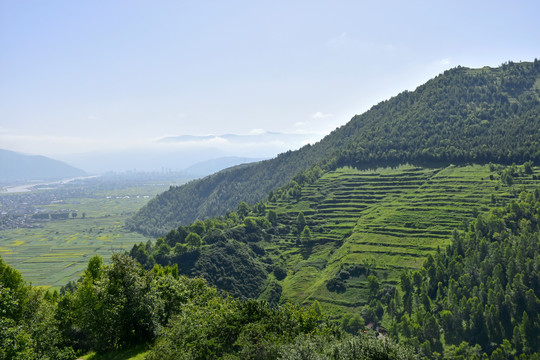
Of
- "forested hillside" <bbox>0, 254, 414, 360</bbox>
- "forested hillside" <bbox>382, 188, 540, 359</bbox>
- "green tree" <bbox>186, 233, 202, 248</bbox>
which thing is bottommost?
"forested hillside" <bbox>382, 188, 540, 359</bbox>

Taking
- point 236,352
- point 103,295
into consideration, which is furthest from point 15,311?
point 236,352

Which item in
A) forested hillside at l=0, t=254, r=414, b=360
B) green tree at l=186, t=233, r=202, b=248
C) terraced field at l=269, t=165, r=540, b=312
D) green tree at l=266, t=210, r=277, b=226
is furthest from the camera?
green tree at l=266, t=210, r=277, b=226

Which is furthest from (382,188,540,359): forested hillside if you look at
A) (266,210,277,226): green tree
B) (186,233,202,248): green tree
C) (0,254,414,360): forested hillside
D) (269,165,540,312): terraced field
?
(266,210,277,226): green tree

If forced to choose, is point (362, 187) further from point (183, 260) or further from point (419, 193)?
Answer: point (183, 260)

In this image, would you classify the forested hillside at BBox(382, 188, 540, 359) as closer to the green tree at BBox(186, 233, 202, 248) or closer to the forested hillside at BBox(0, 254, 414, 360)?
the forested hillside at BBox(0, 254, 414, 360)

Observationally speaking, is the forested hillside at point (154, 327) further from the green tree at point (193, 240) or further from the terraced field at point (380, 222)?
the green tree at point (193, 240)

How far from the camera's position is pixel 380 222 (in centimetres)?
15038

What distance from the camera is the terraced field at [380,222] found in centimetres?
12188

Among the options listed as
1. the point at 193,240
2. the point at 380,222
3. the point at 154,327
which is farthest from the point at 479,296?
the point at 193,240

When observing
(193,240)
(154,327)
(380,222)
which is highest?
(154,327)

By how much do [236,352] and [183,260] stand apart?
105 m

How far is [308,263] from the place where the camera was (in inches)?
5595

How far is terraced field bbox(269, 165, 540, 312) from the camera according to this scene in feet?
400

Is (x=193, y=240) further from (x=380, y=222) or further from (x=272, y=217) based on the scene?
(x=380, y=222)
